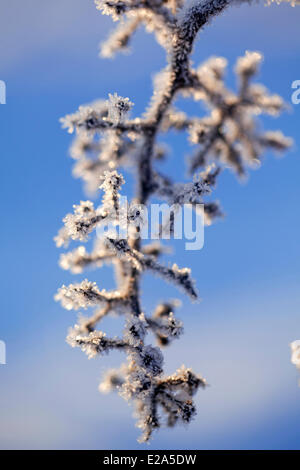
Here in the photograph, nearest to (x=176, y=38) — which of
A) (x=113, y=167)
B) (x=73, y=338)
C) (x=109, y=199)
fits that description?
(x=113, y=167)

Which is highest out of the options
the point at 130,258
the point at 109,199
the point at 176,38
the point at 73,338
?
Result: the point at 176,38
